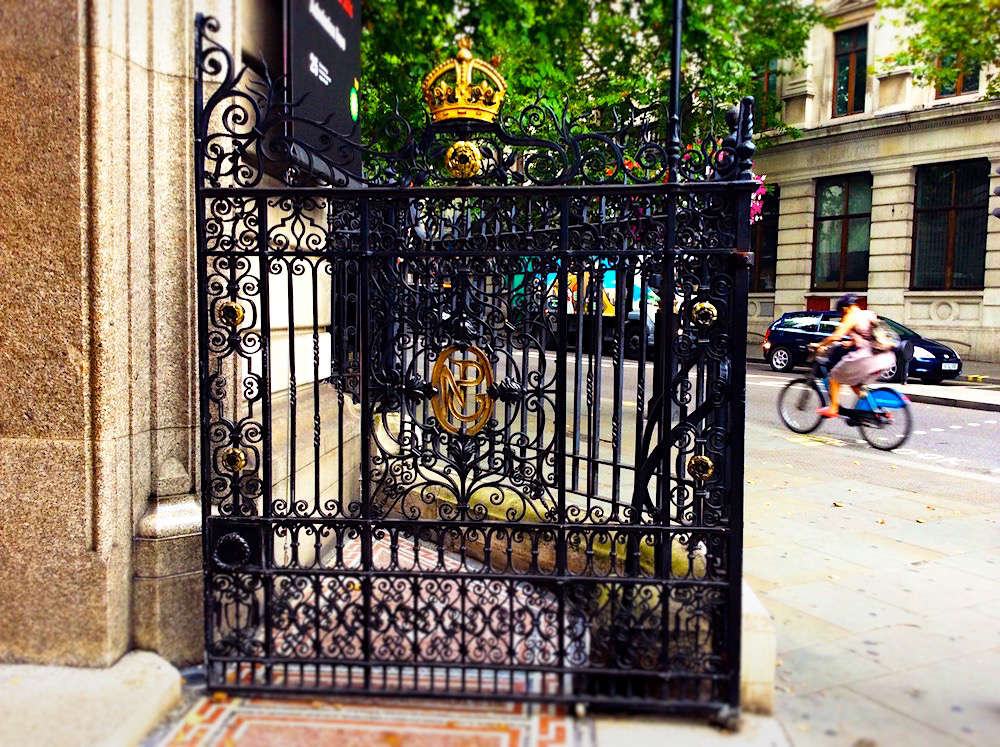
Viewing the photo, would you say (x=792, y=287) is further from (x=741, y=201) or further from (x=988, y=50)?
(x=741, y=201)

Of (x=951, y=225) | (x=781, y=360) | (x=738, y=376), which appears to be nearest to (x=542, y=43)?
(x=738, y=376)

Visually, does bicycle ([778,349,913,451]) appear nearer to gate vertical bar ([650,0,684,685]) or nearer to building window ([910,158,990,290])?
gate vertical bar ([650,0,684,685])

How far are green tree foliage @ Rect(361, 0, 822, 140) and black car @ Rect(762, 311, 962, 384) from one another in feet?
30.4

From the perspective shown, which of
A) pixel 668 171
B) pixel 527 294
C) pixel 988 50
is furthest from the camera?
pixel 988 50

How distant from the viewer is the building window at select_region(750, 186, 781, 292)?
2832cm

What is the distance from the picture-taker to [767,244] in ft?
94.3

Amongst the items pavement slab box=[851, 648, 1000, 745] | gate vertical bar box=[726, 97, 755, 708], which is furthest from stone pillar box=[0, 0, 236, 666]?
pavement slab box=[851, 648, 1000, 745]

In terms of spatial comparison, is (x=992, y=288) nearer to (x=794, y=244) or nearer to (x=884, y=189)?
(x=884, y=189)

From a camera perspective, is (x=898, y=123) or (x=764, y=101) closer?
(x=764, y=101)

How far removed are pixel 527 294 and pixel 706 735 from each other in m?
2.18

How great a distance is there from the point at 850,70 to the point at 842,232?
4901 millimetres

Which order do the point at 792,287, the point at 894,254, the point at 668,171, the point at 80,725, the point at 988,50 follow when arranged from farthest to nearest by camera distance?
the point at 792,287 → the point at 894,254 → the point at 988,50 → the point at 668,171 → the point at 80,725

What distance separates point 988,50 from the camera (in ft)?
51.2

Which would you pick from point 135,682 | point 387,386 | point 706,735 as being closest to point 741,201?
point 387,386
